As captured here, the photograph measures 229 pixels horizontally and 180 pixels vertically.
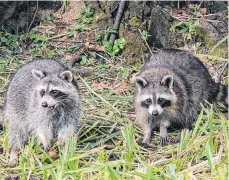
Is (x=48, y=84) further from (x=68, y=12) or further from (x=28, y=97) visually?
(x=68, y=12)

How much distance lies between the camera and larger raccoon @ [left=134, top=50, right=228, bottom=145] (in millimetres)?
5715

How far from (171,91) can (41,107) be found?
1.34m

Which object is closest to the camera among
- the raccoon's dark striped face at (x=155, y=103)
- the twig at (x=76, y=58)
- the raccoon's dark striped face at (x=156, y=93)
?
the raccoon's dark striped face at (x=155, y=103)

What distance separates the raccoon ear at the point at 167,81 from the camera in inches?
223

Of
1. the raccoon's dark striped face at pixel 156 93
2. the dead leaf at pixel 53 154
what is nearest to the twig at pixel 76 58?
the raccoon's dark striped face at pixel 156 93

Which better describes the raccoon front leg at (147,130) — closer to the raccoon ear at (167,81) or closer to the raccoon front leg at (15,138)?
the raccoon ear at (167,81)

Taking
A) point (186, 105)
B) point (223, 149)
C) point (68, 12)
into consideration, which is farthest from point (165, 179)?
point (68, 12)

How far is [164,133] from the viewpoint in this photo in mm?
5781

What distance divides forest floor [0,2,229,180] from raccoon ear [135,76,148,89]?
16.2 inches

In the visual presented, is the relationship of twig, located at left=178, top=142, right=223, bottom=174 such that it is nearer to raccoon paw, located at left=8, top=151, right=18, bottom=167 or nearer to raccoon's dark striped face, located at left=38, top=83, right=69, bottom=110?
raccoon's dark striped face, located at left=38, top=83, right=69, bottom=110

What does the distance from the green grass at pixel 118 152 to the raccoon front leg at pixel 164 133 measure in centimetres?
9

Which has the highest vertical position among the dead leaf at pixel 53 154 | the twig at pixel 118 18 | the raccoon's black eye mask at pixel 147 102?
the twig at pixel 118 18

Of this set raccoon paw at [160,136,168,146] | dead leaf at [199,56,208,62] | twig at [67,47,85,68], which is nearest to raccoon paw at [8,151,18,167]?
raccoon paw at [160,136,168,146]

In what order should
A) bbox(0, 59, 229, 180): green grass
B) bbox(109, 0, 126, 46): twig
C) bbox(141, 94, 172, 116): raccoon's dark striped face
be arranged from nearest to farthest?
1. bbox(0, 59, 229, 180): green grass
2. bbox(141, 94, 172, 116): raccoon's dark striped face
3. bbox(109, 0, 126, 46): twig
